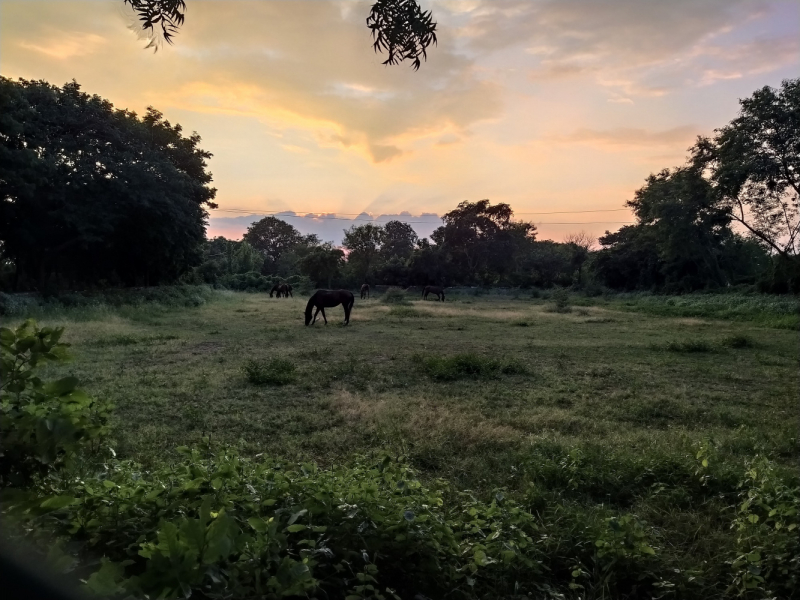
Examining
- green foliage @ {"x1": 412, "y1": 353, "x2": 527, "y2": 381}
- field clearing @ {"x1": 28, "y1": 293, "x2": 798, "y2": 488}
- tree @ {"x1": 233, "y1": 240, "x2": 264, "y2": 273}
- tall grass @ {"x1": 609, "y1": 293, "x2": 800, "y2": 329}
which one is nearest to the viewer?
field clearing @ {"x1": 28, "y1": 293, "x2": 798, "y2": 488}

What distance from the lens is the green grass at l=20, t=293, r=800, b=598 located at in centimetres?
371

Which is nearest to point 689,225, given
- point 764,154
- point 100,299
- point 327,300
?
point 764,154

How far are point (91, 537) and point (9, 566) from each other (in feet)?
1.62

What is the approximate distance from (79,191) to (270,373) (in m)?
17.1

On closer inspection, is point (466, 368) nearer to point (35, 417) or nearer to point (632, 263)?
point (35, 417)

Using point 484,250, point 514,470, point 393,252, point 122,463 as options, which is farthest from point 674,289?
point 122,463

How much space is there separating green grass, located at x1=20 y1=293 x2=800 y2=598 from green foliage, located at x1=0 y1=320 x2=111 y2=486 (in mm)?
2363

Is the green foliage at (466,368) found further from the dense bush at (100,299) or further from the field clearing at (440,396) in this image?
the dense bush at (100,299)

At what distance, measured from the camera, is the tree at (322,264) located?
47.7 meters

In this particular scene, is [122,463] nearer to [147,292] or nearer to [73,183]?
[73,183]

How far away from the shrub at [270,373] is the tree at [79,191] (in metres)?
12.9

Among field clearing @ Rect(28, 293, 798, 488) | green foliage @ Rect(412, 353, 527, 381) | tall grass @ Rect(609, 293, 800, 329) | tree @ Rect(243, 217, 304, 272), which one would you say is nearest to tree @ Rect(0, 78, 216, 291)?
field clearing @ Rect(28, 293, 798, 488)

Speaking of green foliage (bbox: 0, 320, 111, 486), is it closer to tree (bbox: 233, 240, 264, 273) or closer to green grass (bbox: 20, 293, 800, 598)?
green grass (bbox: 20, 293, 800, 598)

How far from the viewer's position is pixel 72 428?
1934mm
